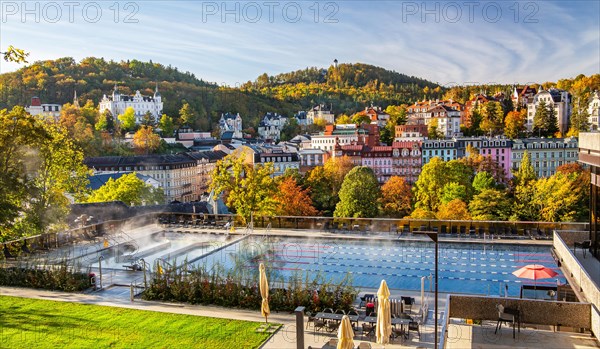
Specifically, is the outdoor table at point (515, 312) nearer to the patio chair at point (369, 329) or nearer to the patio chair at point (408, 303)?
the patio chair at point (369, 329)

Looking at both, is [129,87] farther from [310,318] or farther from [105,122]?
[310,318]

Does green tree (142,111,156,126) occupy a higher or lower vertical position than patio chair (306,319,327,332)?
higher

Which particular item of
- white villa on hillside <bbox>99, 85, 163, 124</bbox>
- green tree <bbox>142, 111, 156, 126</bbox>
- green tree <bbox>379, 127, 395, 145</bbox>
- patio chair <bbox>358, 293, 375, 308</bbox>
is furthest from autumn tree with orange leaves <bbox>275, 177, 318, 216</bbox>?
white villa on hillside <bbox>99, 85, 163, 124</bbox>

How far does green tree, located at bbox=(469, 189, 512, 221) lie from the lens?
43.2m

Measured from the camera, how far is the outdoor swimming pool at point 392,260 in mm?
19375

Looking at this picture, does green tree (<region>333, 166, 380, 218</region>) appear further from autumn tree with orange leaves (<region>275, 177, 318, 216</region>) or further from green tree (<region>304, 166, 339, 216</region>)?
green tree (<region>304, 166, 339, 216</region>)

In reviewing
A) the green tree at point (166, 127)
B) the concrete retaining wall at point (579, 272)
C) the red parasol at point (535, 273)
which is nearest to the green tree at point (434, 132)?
the green tree at point (166, 127)

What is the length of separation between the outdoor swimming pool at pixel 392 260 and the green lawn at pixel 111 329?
5311 millimetres

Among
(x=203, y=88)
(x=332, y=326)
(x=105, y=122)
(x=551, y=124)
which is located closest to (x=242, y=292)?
(x=332, y=326)

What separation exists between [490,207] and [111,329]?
1445 inches

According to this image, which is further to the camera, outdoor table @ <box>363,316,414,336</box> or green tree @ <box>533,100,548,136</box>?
green tree @ <box>533,100,548,136</box>

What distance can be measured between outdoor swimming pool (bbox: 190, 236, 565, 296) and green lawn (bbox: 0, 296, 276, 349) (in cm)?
531

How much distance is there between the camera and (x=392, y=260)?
22.0 metres

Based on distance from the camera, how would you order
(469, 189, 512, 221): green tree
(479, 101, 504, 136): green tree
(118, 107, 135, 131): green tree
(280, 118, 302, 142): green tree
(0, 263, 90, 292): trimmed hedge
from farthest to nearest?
1. (280, 118, 302, 142): green tree
2. (118, 107, 135, 131): green tree
3. (479, 101, 504, 136): green tree
4. (469, 189, 512, 221): green tree
5. (0, 263, 90, 292): trimmed hedge
